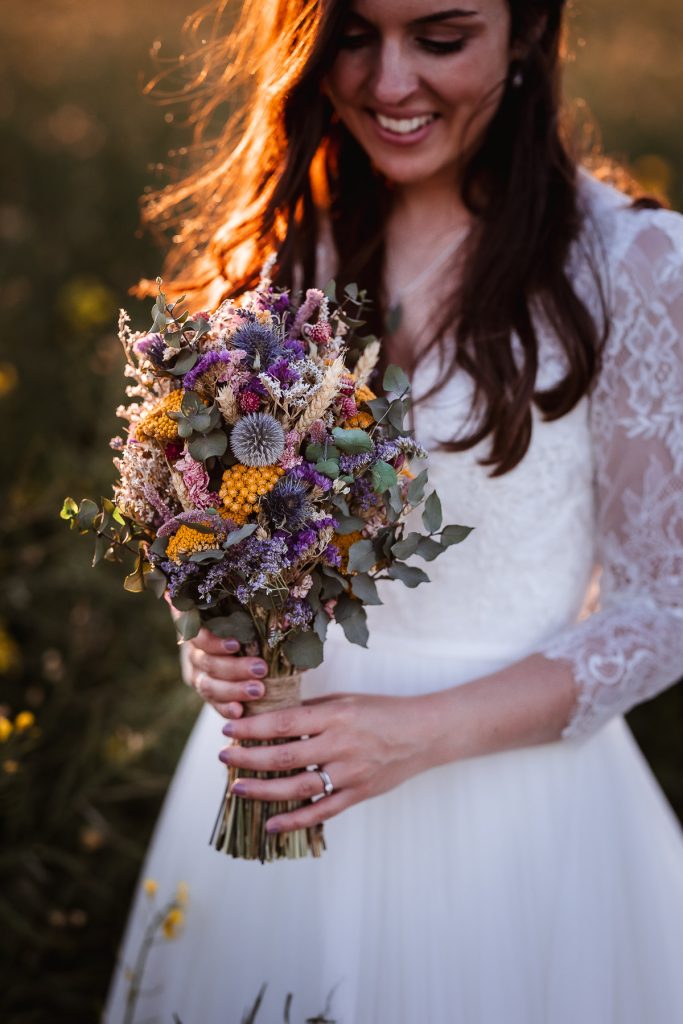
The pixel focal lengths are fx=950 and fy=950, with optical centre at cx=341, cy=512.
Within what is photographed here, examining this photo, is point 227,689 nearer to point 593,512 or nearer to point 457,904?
point 457,904

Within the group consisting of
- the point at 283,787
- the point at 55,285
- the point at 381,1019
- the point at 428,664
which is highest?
the point at 55,285

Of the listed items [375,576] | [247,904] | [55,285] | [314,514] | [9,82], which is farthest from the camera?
[9,82]

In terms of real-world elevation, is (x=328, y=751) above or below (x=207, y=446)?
below

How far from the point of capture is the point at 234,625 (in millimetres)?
1188

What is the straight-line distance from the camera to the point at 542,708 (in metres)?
1.50

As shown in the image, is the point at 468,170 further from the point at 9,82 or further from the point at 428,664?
the point at 9,82

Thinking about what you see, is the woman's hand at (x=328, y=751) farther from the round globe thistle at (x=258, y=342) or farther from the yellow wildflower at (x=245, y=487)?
the round globe thistle at (x=258, y=342)

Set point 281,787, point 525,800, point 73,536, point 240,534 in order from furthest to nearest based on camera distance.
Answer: point 73,536 → point 525,800 → point 281,787 → point 240,534

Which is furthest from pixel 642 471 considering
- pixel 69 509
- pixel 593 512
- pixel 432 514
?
pixel 69 509

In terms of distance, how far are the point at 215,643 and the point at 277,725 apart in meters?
0.14

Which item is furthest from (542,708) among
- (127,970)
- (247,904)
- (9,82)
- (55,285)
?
(9,82)

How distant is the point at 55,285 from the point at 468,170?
3.15 metres

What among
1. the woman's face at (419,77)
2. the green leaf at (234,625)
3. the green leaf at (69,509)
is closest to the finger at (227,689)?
the green leaf at (234,625)

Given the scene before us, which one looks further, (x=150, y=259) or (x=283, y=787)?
(x=150, y=259)
